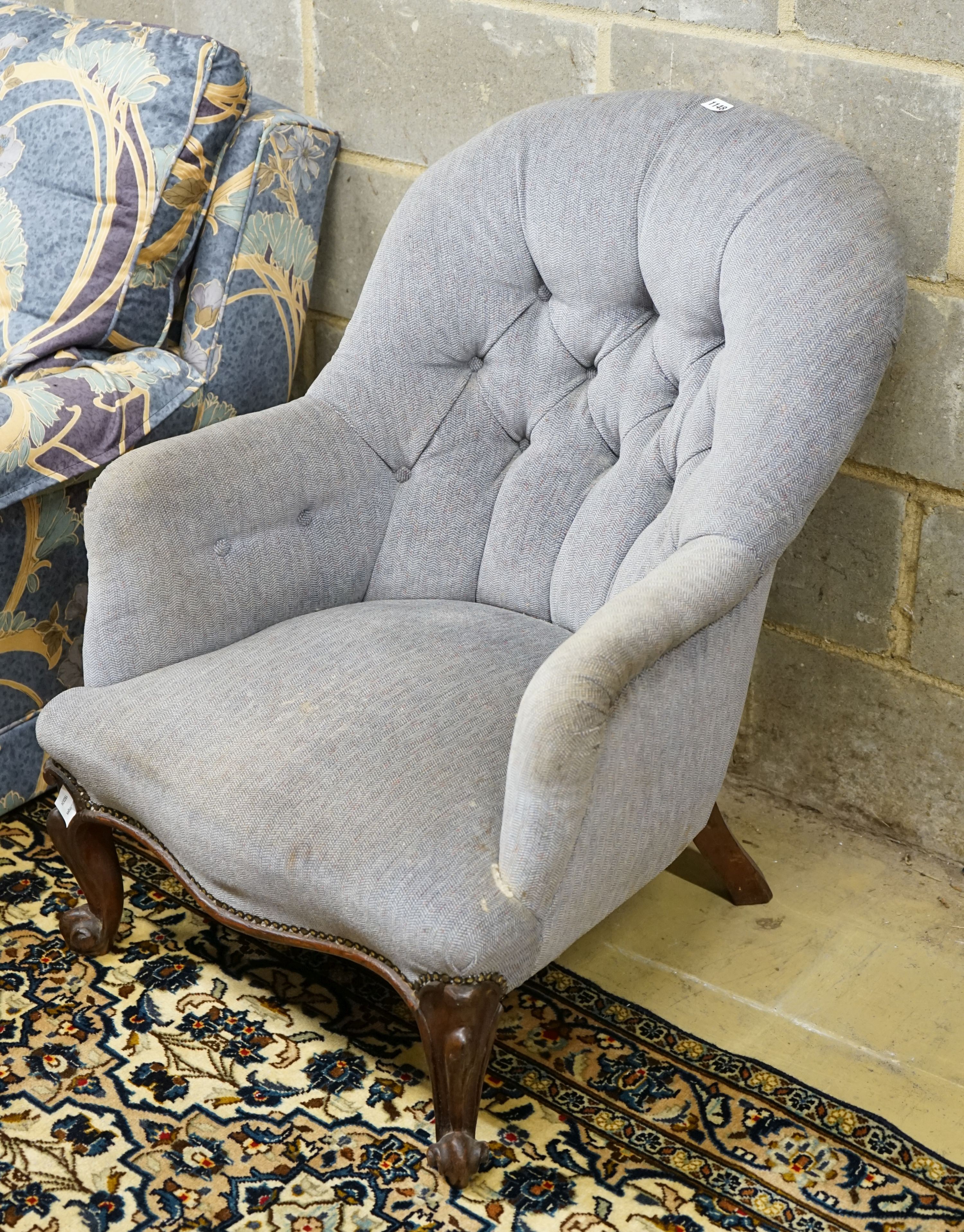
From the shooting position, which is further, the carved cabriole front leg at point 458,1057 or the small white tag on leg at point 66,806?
the small white tag on leg at point 66,806

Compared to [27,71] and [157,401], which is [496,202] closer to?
[157,401]

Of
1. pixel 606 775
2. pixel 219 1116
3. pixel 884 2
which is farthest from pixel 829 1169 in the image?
pixel 884 2

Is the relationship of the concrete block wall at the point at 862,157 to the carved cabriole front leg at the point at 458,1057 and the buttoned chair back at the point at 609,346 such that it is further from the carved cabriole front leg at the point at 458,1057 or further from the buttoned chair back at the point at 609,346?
the carved cabriole front leg at the point at 458,1057

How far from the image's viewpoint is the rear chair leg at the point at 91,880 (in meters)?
1.68

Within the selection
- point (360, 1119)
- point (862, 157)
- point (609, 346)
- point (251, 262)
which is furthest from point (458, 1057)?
point (251, 262)

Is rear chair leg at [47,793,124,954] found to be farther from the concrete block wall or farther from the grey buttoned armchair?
the concrete block wall

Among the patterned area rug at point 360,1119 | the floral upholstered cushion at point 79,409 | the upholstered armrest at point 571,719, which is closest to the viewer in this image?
the upholstered armrest at point 571,719

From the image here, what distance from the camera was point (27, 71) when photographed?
2148 mm

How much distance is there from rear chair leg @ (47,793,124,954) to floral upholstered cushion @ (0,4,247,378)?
2.43ft

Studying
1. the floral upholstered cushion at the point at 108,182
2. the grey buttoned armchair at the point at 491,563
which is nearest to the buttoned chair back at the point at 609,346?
the grey buttoned armchair at the point at 491,563

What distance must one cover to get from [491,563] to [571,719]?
1.87ft

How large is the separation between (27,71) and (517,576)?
117cm

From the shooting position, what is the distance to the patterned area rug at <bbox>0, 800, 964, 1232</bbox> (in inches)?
55.1

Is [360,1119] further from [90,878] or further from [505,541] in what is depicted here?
[505,541]
